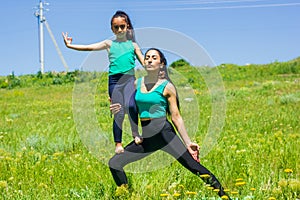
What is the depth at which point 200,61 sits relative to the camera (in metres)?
4.47

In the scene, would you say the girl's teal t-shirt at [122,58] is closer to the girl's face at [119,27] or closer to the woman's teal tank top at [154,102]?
the girl's face at [119,27]

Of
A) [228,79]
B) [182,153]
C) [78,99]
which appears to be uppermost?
[78,99]

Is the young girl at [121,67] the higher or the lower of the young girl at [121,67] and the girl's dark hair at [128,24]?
the lower

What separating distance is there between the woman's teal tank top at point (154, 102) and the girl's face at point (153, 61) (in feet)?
0.59

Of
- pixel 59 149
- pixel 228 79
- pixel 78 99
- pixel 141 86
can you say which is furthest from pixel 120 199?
pixel 228 79

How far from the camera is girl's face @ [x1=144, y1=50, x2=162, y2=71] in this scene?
4.36 m

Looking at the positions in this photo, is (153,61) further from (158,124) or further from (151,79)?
(158,124)

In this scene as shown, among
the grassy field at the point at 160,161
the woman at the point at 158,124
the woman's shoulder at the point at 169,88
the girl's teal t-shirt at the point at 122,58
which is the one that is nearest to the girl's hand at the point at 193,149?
the woman at the point at 158,124

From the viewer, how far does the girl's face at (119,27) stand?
4688 millimetres

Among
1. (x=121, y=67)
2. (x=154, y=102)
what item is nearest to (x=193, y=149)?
(x=154, y=102)

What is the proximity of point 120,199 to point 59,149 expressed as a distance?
134 inches

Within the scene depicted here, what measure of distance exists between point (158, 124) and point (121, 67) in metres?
0.74

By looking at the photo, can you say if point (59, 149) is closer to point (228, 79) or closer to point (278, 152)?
point (278, 152)

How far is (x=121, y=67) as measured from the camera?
182 inches
